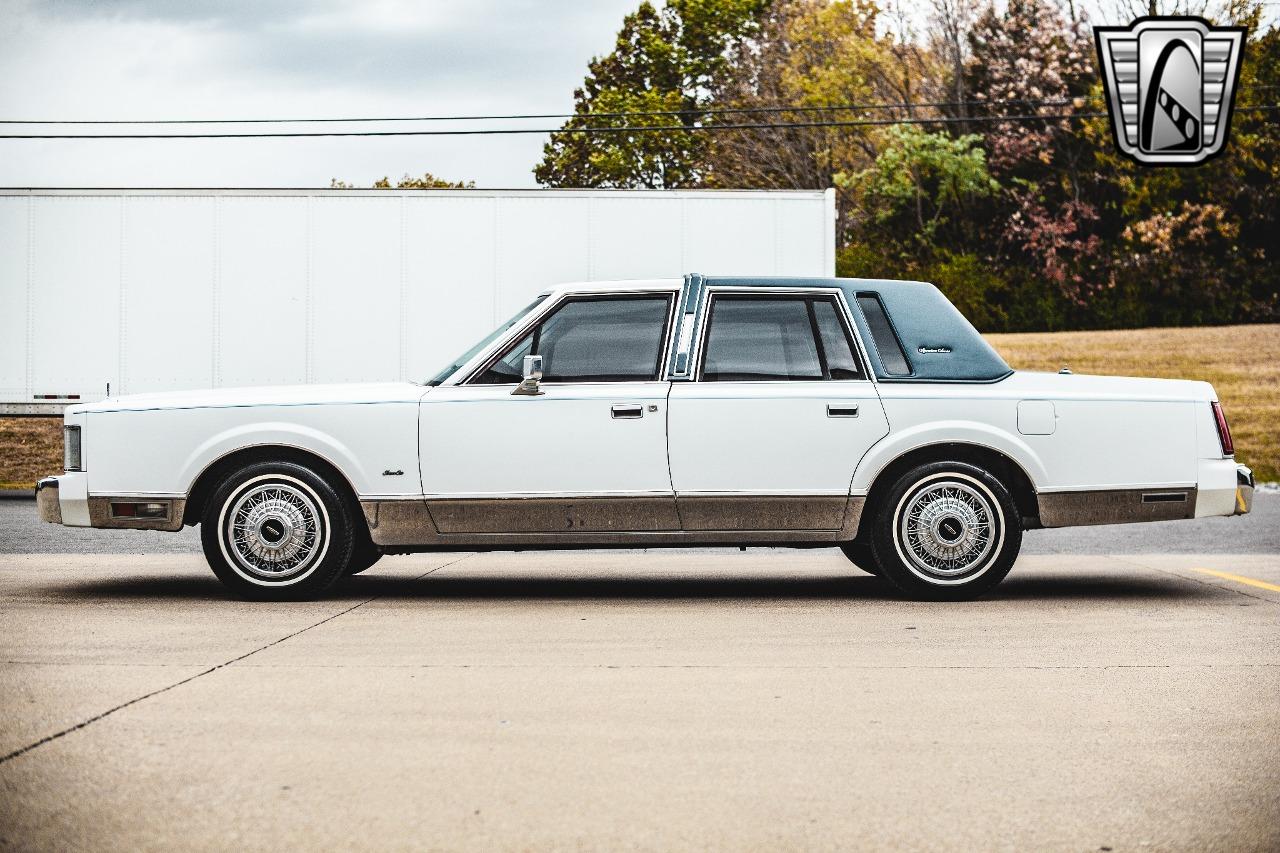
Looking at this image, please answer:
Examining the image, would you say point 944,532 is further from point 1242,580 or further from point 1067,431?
point 1242,580

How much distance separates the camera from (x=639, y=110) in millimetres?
47000

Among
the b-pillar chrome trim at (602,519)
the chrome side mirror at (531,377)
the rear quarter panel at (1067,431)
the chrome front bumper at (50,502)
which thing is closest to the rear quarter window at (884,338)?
the rear quarter panel at (1067,431)

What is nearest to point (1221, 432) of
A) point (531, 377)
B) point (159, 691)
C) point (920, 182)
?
point (531, 377)

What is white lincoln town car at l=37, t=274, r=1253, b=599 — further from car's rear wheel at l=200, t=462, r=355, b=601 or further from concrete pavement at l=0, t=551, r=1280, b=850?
concrete pavement at l=0, t=551, r=1280, b=850

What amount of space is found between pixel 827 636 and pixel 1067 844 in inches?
129

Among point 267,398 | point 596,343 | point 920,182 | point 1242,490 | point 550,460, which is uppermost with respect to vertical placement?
point 920,182

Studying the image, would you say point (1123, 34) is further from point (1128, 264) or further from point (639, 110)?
point (639, 110)

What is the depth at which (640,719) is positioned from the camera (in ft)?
16.9

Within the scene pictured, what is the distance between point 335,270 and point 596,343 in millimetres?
10638

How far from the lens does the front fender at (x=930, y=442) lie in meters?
8.01

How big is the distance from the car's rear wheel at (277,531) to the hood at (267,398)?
0.37 metres

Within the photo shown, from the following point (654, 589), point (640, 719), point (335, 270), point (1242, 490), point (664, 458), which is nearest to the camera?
point (640, 719)

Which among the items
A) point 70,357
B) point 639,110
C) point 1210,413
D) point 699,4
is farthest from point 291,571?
point 699,4

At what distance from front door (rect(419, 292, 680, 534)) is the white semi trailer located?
10022 mm
